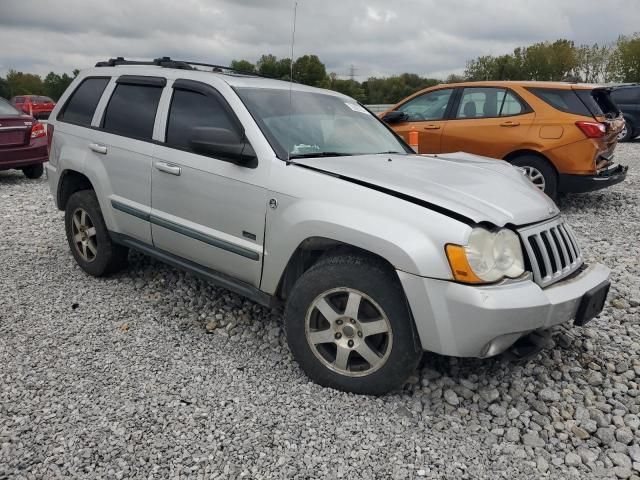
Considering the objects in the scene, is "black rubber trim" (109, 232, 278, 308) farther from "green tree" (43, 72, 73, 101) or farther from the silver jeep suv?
"green tree" (43, 72, 73, 101)

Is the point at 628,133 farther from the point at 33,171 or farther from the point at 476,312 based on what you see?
the point at 476,312

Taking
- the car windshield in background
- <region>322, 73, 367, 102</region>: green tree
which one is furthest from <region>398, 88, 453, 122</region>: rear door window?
the car windshield in background

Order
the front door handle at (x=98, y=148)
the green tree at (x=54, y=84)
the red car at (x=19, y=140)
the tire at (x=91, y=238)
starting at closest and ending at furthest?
the front door handle at (x=98, y=148) → the tire at (x=91, y=238) → the red car at (x=19, y=140) → the green tree at (x=54, y=84)

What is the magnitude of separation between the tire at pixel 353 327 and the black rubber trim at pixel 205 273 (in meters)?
0.30

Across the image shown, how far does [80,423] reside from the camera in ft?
8.54

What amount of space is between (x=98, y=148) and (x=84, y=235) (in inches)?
32.7

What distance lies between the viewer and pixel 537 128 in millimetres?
6836

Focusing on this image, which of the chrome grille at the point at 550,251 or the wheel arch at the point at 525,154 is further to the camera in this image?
the wheel arch at the point at 525,154

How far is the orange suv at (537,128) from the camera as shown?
6629mm

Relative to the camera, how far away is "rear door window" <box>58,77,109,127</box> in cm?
432

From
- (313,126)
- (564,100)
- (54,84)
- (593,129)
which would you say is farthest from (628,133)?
(54,84)

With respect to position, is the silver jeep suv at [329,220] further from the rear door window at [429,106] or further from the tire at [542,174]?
the rear door window at [429,106]

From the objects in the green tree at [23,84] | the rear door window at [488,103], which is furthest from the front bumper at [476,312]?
the green tree at [23,84]

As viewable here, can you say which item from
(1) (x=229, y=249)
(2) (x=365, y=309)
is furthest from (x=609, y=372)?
(1) (x=229, y=249)
